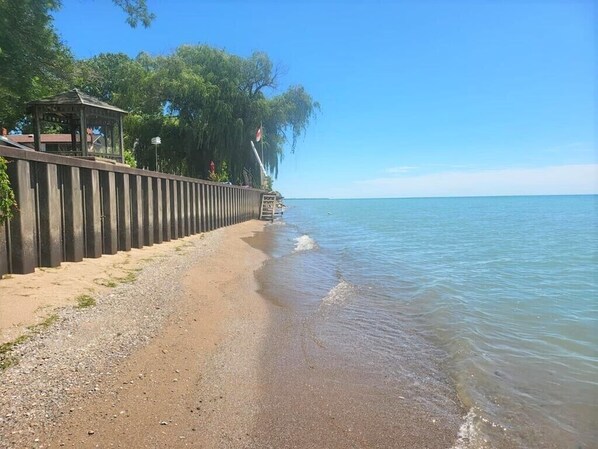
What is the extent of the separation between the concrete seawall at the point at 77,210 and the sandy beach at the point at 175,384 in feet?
2.01

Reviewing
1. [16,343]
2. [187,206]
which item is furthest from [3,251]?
[187,206]

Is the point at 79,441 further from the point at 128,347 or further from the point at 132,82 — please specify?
the point at 132,82

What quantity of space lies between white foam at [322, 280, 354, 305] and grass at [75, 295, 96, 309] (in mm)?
4414

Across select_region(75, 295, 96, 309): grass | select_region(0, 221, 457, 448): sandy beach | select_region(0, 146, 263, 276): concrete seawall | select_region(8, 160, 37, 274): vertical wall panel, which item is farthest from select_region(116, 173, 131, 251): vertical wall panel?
select_region(75, 295, 96, 309): grass

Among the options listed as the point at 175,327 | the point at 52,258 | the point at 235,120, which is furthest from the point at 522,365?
the point at 235,120

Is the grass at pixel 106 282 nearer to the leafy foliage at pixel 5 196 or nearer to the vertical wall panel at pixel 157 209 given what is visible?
the leafy foliage at pixel 5 196

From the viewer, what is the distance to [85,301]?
6.14m

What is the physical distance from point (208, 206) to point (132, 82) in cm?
1837

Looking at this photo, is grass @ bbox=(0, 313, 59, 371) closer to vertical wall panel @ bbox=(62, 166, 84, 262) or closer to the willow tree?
vertical wall panel @ bbox=(62, 166, 84, 262)

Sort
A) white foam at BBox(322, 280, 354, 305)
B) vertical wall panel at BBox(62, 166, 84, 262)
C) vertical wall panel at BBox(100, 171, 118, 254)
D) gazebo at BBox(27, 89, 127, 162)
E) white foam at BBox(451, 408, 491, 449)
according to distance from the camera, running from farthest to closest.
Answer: gazebo at BBox(27, 89, 127, 162), vertical wall panel at BBox(100, 171, 118, 254), white foam at BBox(322, 280, 354, 305), vertical wall panel at BBox(62, 166, 84, 262), white foam at BBox(451, 408, 491, 449)

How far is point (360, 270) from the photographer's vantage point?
1378 centimetres

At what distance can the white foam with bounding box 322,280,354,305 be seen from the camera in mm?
9016

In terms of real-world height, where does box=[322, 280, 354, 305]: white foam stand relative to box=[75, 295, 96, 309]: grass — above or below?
below

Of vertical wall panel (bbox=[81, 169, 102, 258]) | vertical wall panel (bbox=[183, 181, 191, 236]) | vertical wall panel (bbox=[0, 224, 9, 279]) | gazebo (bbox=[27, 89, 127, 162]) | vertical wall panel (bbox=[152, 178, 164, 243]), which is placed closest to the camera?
vertical wall panel (bbox=[0, 224, 9, 279])
